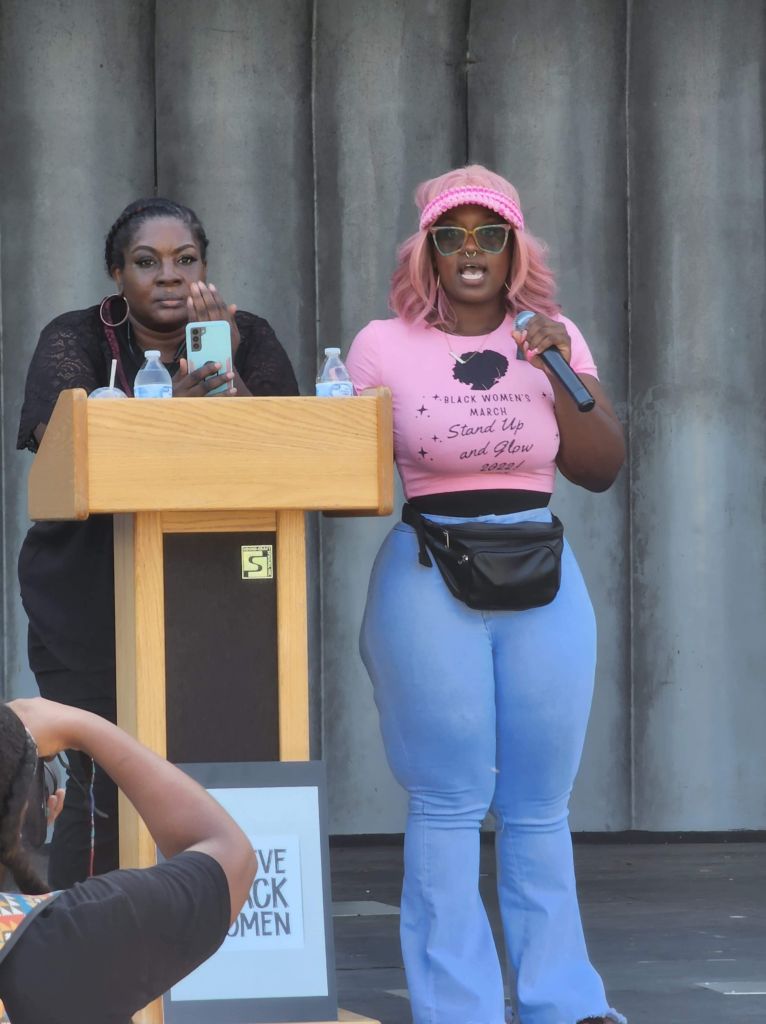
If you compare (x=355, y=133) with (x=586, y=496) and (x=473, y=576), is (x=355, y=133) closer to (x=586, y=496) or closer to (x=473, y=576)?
(x=586, y=496)

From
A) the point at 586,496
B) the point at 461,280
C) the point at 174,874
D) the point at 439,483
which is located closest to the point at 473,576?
the point at 439,483

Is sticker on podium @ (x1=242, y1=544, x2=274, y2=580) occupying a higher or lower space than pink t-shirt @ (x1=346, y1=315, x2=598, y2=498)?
lower

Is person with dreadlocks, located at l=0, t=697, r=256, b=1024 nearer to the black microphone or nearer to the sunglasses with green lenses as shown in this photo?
the black microphone

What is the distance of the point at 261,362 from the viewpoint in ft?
10.6

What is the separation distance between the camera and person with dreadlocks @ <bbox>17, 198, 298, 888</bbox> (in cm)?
317

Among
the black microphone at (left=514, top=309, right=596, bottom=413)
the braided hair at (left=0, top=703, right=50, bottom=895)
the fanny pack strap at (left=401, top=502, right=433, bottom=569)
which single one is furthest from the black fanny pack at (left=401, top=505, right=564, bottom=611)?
the braided hair at (left=0, top=703, right=50, bottom=895)

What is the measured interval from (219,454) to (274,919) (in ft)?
2.52

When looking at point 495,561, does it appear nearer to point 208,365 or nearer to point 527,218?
point 208,365

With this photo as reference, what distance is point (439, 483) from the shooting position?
3219 mm

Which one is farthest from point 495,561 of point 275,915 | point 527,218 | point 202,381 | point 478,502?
point 527,218

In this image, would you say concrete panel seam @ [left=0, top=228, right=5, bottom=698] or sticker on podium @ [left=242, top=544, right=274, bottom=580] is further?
concrete panel seam @ [left=0, top=228, right=5, bottom=698]

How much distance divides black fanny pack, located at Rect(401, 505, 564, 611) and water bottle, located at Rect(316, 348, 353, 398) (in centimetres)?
38

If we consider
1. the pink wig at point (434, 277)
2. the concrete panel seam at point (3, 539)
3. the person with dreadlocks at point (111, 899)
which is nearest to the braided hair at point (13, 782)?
the person with dreadlocks at point (111, 899)

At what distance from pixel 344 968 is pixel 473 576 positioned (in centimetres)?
118
